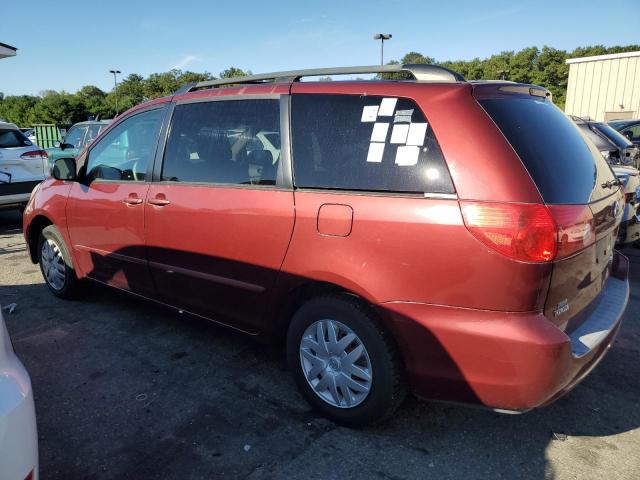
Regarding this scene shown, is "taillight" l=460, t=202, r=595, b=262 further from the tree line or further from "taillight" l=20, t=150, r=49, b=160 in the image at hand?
the tree line

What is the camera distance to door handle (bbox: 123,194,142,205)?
357cm

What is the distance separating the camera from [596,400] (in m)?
2.95

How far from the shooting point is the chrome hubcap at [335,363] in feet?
8.30

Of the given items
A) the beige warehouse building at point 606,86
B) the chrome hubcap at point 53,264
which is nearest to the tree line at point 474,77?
the beige warehouse building at point 606,86

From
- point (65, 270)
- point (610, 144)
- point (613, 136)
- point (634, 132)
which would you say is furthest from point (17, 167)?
point (634, 132)

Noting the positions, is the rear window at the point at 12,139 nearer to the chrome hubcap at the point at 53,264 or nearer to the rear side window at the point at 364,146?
the chrome hubcap at the point at 53,264

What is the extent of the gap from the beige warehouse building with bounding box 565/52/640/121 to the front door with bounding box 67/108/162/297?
25884 mm

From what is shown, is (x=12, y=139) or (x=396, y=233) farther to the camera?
(x=12, y=139)

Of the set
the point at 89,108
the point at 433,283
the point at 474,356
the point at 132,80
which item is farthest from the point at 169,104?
the point at 132,80

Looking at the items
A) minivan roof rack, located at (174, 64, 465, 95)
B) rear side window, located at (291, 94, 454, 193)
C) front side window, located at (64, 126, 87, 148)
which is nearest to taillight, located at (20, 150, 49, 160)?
front side window, located at (64, 126, 87, 148)

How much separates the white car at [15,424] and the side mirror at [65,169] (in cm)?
274

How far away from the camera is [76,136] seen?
42.9 ft

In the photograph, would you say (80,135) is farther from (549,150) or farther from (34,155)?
(549,150)

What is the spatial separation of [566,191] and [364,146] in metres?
0.96
